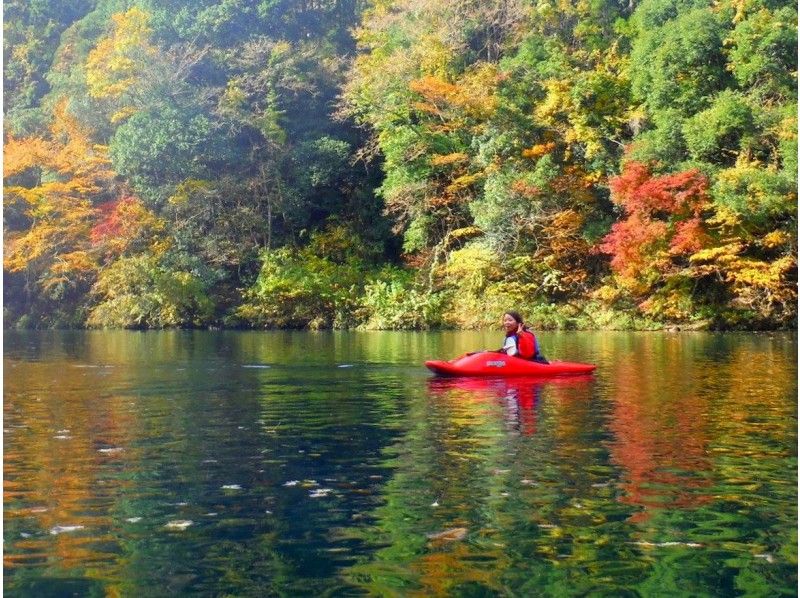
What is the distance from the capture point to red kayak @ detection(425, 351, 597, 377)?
53.6 ft

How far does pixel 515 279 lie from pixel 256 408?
23.5m

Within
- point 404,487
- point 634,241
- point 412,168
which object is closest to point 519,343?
point 404,487

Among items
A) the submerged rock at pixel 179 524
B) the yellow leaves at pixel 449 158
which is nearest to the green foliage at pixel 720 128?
the yellow leaves at pixel 449 158

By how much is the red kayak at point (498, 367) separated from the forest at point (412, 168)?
571 inches

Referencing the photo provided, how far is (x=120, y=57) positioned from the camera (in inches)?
1658

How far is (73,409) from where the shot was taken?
1276 centimetres

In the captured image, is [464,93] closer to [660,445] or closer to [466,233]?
[466,233]

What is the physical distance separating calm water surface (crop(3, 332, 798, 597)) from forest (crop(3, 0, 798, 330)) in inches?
623

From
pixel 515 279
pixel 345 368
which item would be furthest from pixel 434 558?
pixel 515 279

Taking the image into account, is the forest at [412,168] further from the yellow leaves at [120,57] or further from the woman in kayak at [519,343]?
the woman in kayak at [519,343]

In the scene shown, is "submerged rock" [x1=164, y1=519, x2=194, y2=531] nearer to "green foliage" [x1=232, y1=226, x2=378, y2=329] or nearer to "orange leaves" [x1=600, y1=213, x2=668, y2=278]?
"orange leaves" [x1=600, y1=213, x2=668, y2=278]

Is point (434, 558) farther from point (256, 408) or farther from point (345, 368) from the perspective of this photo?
point (345, 368)

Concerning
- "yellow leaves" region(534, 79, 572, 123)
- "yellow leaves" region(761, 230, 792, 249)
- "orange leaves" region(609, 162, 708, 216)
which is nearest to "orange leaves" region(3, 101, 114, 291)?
"yellow leaves" region(534, 79, 572, 123)

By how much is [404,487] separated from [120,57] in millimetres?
36922
